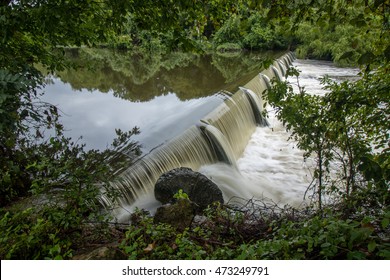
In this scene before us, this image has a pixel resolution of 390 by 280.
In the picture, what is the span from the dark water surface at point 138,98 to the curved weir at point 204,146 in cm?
30

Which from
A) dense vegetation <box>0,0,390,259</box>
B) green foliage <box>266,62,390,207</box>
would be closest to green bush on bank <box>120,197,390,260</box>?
dense vegetation <box>0,0,390,259</box>

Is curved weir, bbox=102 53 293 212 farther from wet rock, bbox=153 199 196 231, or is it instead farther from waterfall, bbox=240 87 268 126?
wet rock, bbox=153 199 196 231

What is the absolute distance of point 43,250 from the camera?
101 inches

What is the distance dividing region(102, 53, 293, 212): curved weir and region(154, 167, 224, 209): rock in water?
0.37m

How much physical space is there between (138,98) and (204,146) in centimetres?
581

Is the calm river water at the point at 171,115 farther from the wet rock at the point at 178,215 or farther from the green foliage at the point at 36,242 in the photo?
the green foliage at the point at 36,242

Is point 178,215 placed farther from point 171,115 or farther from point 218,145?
point 171,115

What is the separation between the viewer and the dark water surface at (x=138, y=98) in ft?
26.1

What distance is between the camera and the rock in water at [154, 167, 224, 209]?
513 centimetres

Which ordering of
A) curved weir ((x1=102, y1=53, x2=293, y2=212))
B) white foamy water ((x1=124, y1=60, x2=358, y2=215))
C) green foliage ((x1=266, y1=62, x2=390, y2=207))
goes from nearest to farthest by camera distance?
green foliage ((x1=266, y1=62, x2=390, y2=207)), curved weir ((x1=102, y1=53, x2=293, y2=212)), white foamy water ((x1=124, y1=60, x2=358, y2=215))

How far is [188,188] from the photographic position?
16.8ft

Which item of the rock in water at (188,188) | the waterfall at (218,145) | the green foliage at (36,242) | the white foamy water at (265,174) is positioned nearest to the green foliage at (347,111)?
the white foamy water at (265,174)

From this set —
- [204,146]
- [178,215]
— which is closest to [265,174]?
[204,146]
